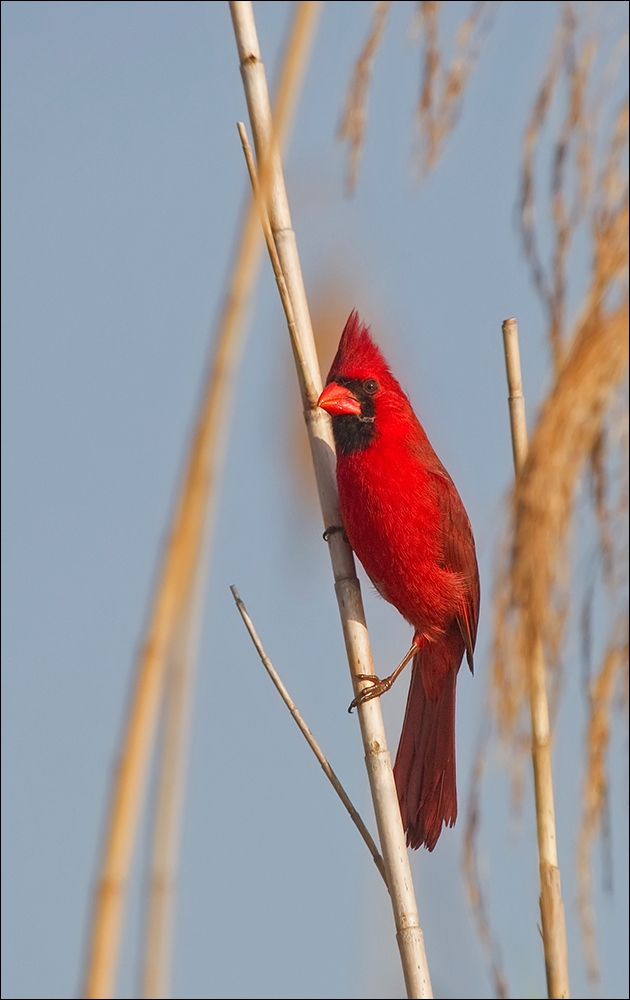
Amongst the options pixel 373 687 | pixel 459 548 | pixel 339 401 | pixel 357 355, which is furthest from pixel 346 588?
pixel 459 548

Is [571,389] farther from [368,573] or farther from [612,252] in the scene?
[368,573]

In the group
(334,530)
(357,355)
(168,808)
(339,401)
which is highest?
(357,355)

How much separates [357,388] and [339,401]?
10cm

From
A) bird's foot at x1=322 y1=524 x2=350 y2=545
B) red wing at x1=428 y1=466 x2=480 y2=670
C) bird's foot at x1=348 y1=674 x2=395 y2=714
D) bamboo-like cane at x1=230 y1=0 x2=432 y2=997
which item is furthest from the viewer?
red wing at x1=428 y1=466 x2=480 y2=670

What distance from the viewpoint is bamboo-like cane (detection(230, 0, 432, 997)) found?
5.17 feet

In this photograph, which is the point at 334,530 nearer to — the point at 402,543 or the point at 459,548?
the point at 402,543

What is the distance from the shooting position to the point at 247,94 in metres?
1.76

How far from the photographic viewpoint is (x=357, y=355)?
2963mm

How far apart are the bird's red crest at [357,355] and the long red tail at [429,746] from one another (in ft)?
2.72

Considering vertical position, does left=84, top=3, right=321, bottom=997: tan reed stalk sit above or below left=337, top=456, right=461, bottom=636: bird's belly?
below

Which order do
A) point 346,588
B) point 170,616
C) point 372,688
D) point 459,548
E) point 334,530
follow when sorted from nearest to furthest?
point 170,616
point 372,688
point 346,588
point 334,530
point 459,548

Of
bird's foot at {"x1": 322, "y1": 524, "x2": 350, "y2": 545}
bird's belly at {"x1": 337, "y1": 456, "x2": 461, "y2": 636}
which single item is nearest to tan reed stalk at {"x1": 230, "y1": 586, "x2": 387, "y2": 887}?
bird's foot at {"x1": 322, "y1": 524, "x2": 350, "y2": 545}

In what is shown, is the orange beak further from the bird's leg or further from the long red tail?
the bird's leg

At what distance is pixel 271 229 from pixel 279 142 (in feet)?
3.21
